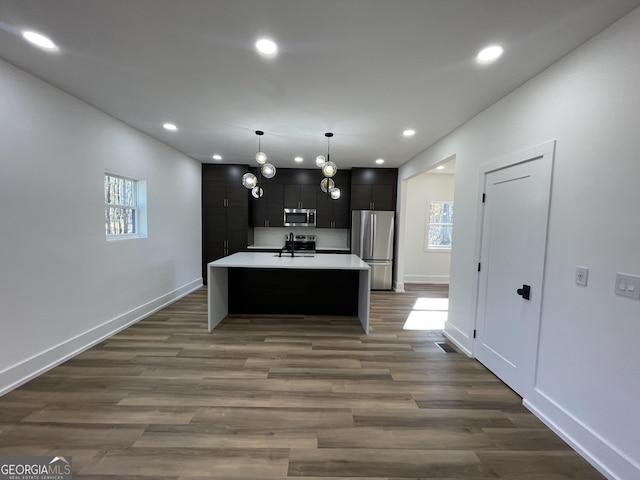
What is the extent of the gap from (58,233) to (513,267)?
14.3 ft

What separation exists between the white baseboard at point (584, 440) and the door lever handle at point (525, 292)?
726 mm

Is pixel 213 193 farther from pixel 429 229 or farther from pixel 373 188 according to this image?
pixel 429 229

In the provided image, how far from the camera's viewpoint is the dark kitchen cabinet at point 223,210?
6.00 metres

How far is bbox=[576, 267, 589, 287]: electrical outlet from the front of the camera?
1786 mm

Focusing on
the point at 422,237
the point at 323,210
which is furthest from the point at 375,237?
the point at 422,237

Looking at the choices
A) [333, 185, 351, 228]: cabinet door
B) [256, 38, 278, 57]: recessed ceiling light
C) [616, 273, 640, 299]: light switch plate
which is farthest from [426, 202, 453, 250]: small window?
[256, 38, 278, 57]: recessed ceiling light

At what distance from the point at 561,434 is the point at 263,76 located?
11.6 feet

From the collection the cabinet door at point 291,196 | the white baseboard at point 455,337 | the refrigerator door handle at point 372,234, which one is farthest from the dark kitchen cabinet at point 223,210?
the white baseboard at point 455,337

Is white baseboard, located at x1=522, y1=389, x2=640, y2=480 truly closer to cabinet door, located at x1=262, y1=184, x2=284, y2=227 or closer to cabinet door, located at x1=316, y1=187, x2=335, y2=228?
cabinet door, located at x1=316, y1=187, x2=335, y2=228

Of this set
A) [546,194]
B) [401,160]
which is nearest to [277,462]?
[546,194]

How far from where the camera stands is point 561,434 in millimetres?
1892

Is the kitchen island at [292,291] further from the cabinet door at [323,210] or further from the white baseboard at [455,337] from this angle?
the cabinet door at [323,210]

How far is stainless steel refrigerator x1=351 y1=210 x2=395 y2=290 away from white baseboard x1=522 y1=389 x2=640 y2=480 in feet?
12.7

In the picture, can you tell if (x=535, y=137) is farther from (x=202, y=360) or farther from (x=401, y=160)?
(x=202, y=360)
